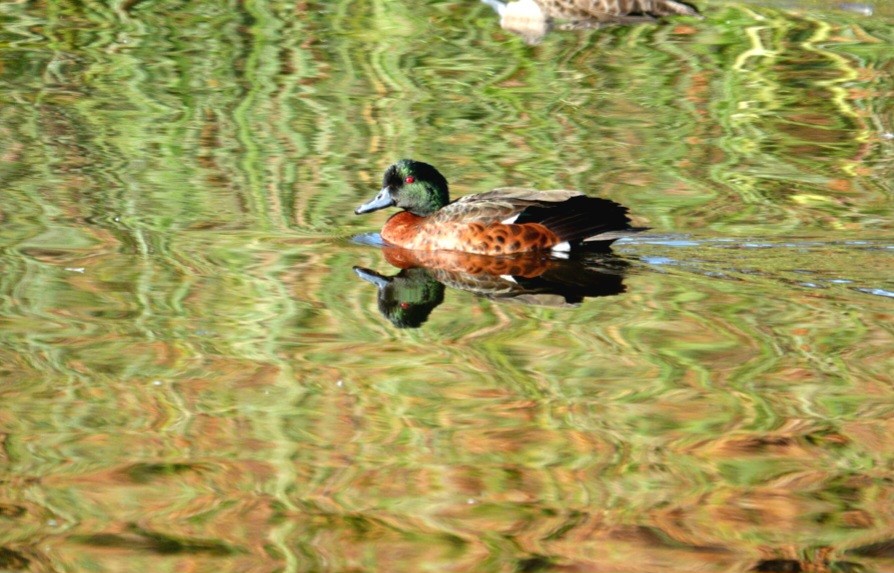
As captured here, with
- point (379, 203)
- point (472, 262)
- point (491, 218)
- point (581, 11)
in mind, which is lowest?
point (581, 11)

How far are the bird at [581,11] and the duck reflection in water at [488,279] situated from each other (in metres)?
6.35

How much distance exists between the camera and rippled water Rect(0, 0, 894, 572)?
17.2ft

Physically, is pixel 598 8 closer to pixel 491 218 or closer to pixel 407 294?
pixel 491 218

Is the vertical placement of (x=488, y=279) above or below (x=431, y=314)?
below

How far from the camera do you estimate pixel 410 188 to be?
10031mm

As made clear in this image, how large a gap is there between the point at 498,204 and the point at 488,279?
2.33ft

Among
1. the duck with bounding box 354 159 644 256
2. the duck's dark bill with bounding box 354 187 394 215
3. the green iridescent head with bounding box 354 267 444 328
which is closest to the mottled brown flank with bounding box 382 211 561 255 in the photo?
the duck with bounding box 354 159 644 256

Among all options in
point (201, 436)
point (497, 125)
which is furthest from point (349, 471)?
point (497, 125)

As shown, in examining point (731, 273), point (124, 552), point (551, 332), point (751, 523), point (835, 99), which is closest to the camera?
point (124, 552)

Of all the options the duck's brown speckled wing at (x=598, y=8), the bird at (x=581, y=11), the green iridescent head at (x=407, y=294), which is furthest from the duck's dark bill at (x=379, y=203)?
the duck's brown speckled wing at (x=598, y=8)

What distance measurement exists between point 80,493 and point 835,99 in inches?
354

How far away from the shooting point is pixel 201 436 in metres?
5.95

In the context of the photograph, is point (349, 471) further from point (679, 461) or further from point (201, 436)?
point (679, 461)

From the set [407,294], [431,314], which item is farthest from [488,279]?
[431,314]
